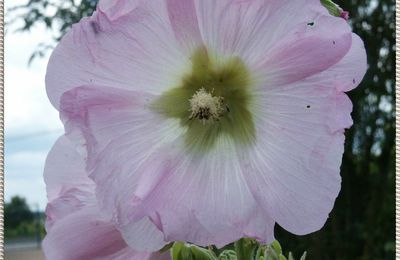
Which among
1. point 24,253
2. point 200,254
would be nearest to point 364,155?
point 24,253

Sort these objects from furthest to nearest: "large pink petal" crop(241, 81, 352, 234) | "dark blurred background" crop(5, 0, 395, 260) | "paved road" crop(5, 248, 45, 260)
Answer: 1. "paved road" crop(5, 248, 45, 260)
2. "dark blurred background" crop(5, 0, 395, 260)
3. "large pink petal" crop(241, 81, 352, 234)

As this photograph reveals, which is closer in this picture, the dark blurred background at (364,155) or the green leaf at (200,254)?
the green leaf at (200,254)

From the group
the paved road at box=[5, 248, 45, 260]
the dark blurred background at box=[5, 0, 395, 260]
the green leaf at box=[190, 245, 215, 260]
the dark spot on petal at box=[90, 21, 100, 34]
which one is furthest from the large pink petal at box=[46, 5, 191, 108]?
the paved road at box=[5, 248, 45, 260]

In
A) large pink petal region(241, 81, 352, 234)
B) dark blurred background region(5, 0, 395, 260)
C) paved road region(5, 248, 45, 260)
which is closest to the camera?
large pink petal region(241, 81, 352, 234)

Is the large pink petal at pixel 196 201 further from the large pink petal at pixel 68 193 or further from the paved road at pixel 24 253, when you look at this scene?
the paved road at pixel 24 253

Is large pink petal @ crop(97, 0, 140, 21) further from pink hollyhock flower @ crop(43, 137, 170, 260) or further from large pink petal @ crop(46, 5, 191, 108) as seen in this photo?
pink hollyhock flower @ crop(43, 137, 170, 260)

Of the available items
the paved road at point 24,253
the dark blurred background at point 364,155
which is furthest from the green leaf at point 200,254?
the paved road at point 24,253

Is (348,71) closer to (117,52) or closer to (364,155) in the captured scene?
(117,52)
